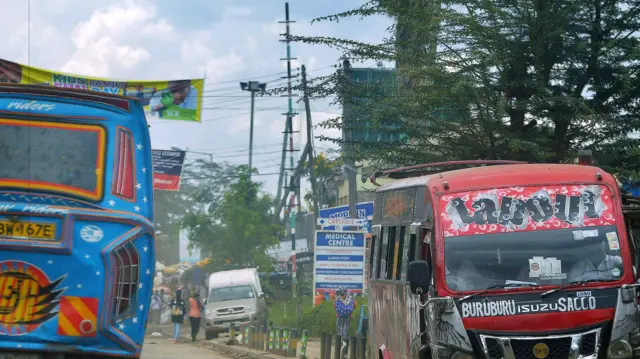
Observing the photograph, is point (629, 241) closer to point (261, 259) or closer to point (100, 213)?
A: point (100, 213)

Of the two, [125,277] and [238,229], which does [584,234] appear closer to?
[125,277]

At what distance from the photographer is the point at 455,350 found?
10070 mm

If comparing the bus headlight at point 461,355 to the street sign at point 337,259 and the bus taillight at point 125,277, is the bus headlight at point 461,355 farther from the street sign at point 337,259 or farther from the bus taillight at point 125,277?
the street sign at point 337,259

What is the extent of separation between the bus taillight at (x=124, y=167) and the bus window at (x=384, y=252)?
141 inches

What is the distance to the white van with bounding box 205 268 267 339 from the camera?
39.1m

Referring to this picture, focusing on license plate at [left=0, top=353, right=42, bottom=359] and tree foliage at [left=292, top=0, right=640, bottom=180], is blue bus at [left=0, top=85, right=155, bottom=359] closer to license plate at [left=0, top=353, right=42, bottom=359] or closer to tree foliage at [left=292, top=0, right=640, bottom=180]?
license plate at [left=0, top=353, right=42, bottom=359]

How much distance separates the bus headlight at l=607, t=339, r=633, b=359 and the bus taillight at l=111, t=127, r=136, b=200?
14.7 feet

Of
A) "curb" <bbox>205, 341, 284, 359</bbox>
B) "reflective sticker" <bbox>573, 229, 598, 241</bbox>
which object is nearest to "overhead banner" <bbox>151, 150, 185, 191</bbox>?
"curb" <bbox>205, 341, 284, 359</bbox>

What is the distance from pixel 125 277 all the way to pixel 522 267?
11.7 ft

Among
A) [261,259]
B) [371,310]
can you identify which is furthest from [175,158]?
[371,310]

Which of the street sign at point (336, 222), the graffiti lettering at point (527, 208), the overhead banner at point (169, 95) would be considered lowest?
the graffiti lettering at point (527, 208)

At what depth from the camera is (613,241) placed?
10.6 m

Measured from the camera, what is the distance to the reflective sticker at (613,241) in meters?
10.5

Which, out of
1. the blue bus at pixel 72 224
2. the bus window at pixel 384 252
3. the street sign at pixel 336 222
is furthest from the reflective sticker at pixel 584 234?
the street sign at pixel 336 222
